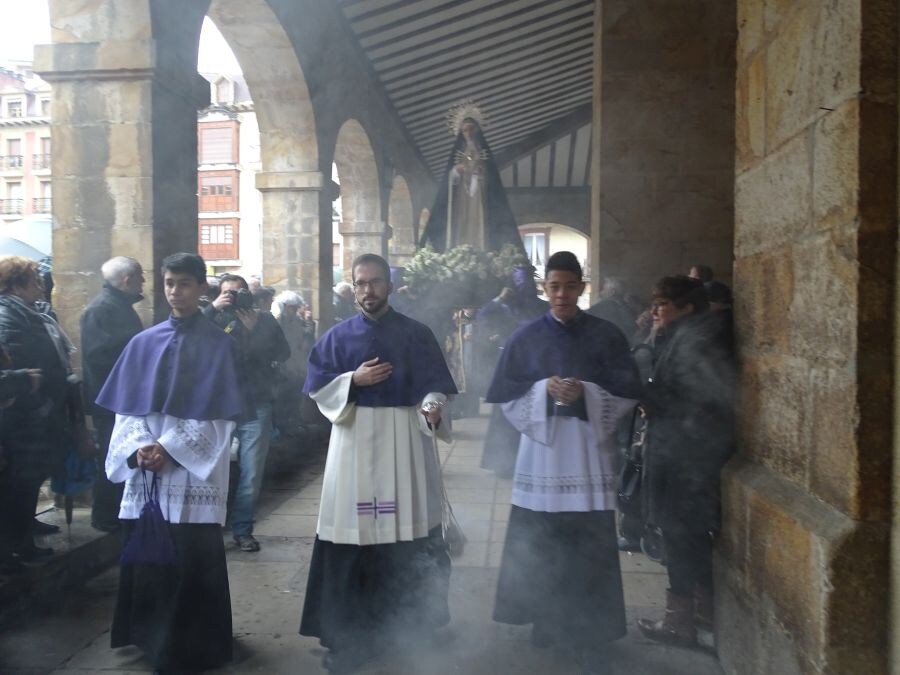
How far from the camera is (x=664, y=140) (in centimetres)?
650

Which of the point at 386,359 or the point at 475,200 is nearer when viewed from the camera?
the point at 386,359

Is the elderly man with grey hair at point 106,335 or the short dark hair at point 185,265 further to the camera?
the elderly man with grey hair at point 106,335

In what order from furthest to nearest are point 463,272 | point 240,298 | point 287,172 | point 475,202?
point 287,172 → point 475,202 → point 463,272 → point 240,298

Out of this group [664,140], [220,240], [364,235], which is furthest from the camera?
[220,240]

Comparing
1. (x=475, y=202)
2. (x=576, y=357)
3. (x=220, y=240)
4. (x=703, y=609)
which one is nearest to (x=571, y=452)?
(x=576, y=357)

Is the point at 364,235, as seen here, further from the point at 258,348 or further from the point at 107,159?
the point at 258,348

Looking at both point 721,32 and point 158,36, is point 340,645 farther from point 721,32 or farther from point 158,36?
point 721,32

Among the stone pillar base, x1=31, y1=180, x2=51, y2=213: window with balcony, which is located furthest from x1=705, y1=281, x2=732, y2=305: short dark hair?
x1=31, y1=180, x2=51, y2=213: window with balcony

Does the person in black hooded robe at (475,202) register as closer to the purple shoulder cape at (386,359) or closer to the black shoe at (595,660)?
the purple shoulder cape at (386,359)

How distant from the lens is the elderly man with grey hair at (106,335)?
12.7 feet

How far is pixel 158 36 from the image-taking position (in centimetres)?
459

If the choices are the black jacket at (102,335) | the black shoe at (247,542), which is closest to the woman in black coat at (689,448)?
the black shoe at (247,542)

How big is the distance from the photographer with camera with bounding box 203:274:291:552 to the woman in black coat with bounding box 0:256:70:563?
0.86 meters

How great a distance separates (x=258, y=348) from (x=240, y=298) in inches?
12.5
